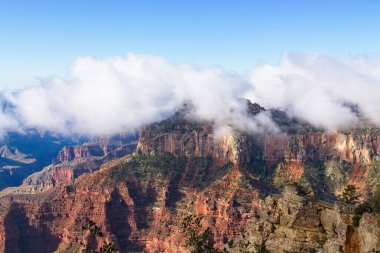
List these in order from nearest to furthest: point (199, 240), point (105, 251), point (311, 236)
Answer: point (311, 236), point (105, 251), point (199, 240)

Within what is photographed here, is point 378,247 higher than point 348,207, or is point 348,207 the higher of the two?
point 348,207

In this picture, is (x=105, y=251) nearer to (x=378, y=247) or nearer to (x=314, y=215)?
(x=314, y=215)

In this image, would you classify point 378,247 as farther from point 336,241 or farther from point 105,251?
point 105,251

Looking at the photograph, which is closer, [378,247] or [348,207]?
[378,247]

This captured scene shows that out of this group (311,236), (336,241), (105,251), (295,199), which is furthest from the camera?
(105,251)

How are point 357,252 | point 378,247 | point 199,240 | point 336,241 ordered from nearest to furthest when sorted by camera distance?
point 378,247
point 357,252
point 336,241
point 199,240

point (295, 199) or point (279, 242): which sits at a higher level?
point (295, 199)

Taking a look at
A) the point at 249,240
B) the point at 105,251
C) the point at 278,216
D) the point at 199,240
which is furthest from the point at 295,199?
the point at 105,251

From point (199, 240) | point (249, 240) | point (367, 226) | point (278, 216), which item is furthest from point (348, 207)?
point (199, 240)

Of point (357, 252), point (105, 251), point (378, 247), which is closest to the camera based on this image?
point (378, 247)
